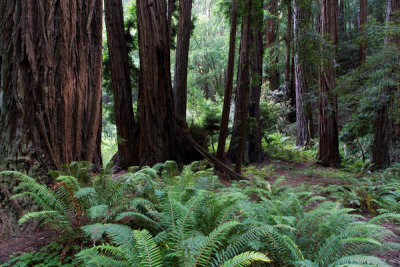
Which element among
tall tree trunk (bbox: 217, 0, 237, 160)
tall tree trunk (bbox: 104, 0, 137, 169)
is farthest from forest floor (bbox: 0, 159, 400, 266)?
tall tree trunk (bbox: 104, 0, 137, 169)

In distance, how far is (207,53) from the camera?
1919cm

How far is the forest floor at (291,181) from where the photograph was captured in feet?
7.48

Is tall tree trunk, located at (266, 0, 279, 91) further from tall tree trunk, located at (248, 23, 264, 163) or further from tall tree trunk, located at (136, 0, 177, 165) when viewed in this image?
tall tree trunk, located at (136, 0, 177, 165)

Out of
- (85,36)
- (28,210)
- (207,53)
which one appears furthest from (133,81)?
(207,53)

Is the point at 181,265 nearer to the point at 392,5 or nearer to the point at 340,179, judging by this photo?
the point at 340,179

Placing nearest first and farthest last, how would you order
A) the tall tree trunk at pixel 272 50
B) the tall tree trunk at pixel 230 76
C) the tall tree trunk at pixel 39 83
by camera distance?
Answer: the tall tree trunk at pixel 39 83 < the tall tree trunk at pixel 230 76 < the tall tree trunk at pixel 272 50

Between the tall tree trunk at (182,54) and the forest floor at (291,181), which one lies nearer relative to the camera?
the forest floor at (291,181)

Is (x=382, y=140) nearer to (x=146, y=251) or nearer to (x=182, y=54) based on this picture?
(x=182, y=54)

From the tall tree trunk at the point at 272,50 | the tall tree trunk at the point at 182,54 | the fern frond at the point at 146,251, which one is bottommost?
the fern frond at the point at 146,251

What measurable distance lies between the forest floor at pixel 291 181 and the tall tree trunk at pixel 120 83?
8.17 ft

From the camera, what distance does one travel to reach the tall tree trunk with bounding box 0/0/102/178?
2752 millimetres

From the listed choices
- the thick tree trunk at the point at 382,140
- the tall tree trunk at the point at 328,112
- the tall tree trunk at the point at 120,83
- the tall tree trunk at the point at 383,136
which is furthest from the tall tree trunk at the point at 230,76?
the thick tree trunk at the point at 382,140

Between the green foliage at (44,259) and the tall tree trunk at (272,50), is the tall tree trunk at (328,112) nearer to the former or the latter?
the tall tree trunk at (272,50)

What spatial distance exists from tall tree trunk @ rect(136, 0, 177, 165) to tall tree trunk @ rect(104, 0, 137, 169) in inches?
→ 30.5
